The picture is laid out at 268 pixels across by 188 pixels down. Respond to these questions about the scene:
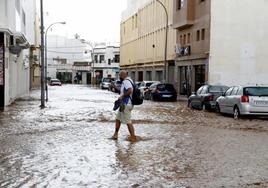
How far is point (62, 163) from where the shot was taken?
9.23m

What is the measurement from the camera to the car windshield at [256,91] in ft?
65.3

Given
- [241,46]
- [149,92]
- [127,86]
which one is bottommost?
[149,92]

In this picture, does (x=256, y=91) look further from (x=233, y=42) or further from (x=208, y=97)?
(x=233, y=42)

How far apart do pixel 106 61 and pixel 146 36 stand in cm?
4322

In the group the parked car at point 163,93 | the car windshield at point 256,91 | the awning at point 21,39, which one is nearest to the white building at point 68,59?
the parked car at point 163,93

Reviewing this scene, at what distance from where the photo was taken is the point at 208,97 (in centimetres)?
2444

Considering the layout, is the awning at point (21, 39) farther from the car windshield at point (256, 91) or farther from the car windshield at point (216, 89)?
the car windshield at point (256, 91)

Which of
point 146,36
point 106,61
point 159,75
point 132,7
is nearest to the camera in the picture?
point 159,75

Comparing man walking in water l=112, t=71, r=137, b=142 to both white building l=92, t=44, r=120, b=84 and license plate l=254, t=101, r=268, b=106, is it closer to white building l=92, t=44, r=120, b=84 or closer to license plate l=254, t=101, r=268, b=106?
license plate l=254, t=101, r=268, b=106

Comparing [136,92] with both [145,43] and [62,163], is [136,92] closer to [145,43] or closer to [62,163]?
[62,163]

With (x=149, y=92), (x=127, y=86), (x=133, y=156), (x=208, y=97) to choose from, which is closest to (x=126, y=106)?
(x=127, y=86)

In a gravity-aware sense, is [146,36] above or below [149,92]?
above

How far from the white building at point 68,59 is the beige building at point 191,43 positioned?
226 feet

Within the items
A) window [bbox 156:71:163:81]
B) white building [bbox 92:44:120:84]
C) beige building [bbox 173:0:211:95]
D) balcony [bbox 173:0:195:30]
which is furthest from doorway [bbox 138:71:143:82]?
white building [bbox 92:44:120:84]
